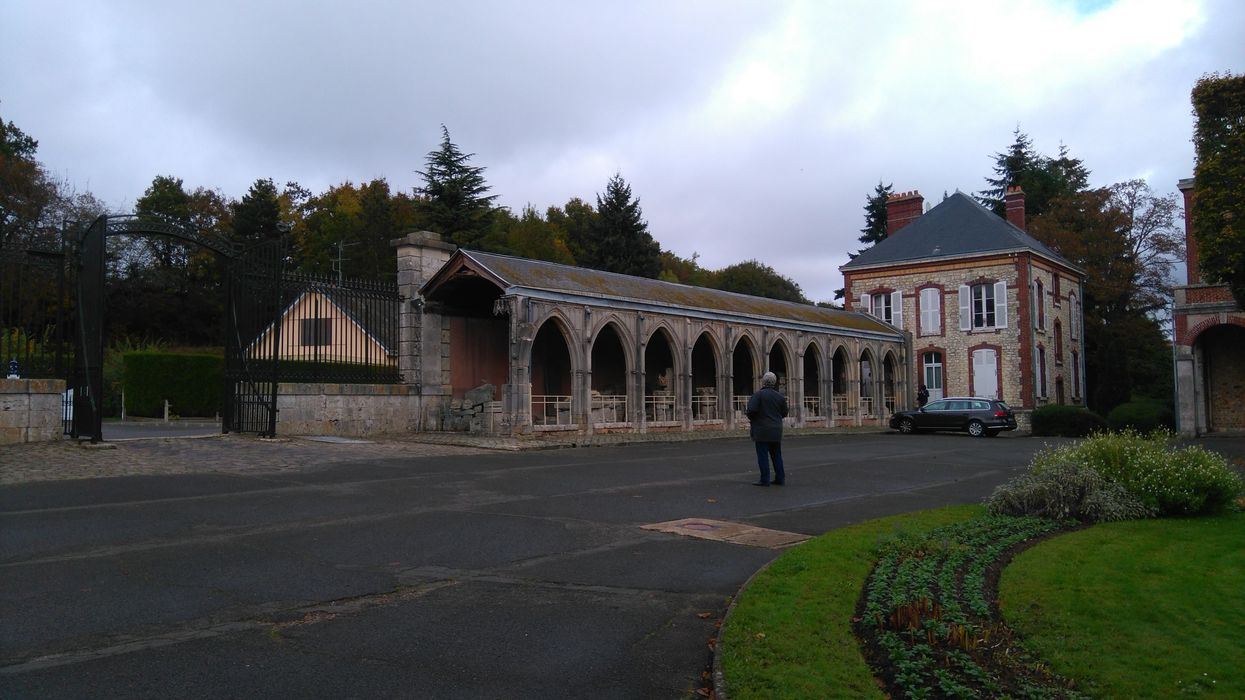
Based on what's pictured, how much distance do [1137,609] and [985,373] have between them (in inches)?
1363

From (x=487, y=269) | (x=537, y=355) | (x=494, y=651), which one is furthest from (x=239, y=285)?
(x=494, y=651)

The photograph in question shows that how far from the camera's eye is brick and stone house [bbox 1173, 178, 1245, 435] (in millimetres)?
29094

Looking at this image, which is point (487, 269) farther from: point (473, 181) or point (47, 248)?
point (473, 181)

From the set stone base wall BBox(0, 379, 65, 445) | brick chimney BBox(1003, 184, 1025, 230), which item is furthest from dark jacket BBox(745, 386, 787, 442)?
brick chimney BBox(1003, 184, 1025, 230)

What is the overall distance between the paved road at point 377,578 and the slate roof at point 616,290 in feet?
23.7

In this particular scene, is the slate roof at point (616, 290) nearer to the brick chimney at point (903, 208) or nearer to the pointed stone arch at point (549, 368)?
the pointed stone arch at point (549, 368)

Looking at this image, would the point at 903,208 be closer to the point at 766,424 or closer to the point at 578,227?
the point at 578,227

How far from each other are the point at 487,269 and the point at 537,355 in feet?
18.6

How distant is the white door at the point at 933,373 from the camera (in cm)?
3912

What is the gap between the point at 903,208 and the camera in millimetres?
44312

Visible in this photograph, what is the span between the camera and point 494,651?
475 cm

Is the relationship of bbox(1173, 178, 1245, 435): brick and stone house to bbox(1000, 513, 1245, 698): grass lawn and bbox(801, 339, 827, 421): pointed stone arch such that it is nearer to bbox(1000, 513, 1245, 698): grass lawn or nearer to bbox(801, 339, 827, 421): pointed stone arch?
bbox(801, 339, 827, 421): pointed stone arch

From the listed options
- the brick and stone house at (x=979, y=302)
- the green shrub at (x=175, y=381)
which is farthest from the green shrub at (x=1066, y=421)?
the green shrub at (x=175, y=381)

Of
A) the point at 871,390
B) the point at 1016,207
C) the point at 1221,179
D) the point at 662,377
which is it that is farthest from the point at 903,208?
the point at 1221,179
